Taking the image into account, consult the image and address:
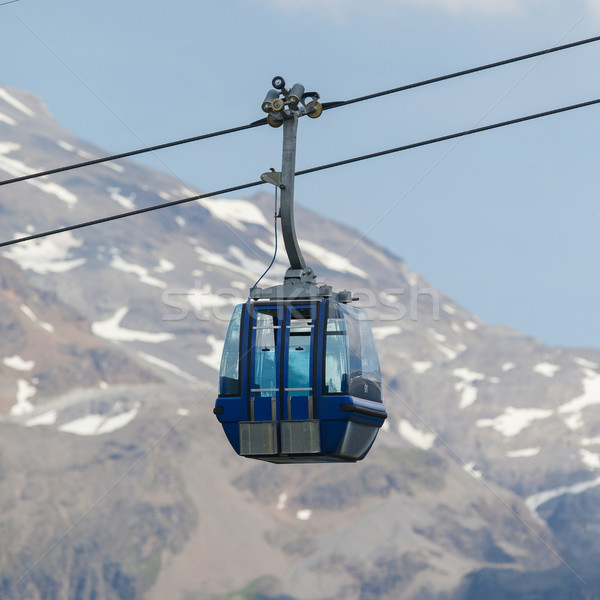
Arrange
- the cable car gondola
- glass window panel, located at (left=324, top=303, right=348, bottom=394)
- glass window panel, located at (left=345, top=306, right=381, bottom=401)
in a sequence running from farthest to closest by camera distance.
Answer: glass window panel, located at (left=345, top=306, right=381, bottom=401)
glass window panel, located at (left=324, top=303, right=348, bottom=394)
the cable car gondola

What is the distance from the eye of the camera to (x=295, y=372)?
2091cm

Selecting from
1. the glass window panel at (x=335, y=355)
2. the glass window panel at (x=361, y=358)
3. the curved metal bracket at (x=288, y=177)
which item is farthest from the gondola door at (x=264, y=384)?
the curved metal bracket at (x=288, y=177)

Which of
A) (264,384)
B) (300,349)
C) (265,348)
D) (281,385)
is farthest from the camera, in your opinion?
(265,348)

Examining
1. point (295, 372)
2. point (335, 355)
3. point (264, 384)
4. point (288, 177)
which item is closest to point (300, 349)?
point (295, 372)

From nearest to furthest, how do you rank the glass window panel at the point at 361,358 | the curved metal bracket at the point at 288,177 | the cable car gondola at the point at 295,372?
the curved metal bracket at the point at 288,177 → the cable car gondola at the point at 295,372 → the glass window panel at the point at 361,358

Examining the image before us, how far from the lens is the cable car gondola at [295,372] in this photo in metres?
20.5

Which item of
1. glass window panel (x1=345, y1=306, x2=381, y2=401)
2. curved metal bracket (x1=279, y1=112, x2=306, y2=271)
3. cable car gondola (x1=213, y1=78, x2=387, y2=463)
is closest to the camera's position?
curved metal bracket (x1=279, y1=112, x2=306, y2=271)

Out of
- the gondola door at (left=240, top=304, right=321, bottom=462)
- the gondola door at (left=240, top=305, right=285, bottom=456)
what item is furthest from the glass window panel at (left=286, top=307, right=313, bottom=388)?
the gondola door at (left=240, top=305, right=285, bottom=456)

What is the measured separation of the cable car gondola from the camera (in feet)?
67.4

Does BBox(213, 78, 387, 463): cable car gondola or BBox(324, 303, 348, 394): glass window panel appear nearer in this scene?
BBox(213, 78, 387, 463): cable car gondola

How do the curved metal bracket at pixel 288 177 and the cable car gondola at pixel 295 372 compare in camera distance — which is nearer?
the curved metal bracket at pixel 288 177

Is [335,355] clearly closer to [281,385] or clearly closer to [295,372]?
[295,372]

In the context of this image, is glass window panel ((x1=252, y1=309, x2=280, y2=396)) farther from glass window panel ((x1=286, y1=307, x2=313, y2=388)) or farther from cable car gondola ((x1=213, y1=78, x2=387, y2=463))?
glass window panel ((x1=286, y1=307, x2=313, y2=388))

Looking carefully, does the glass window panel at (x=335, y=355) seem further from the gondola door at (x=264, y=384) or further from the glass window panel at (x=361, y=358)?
the gondola door at (x=264, y=384)
